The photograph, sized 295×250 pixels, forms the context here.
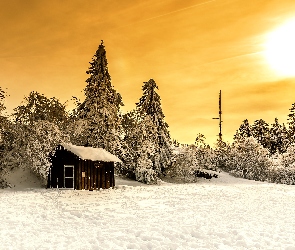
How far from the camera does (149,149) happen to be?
42.6 metres

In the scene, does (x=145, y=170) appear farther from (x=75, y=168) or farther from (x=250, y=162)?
(x=250, y=162)

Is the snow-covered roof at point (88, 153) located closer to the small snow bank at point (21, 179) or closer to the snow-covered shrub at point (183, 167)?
the small snow bank at point (21, 179)

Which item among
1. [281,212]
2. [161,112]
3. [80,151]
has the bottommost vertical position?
[281,212]

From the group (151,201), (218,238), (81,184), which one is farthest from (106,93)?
(218,238)

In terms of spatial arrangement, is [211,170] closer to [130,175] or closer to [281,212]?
[130,175]

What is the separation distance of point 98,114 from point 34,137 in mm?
8068

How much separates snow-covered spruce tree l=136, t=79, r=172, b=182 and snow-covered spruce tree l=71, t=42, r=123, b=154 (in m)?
4.95

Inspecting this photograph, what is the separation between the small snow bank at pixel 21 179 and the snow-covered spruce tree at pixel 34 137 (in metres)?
0.62

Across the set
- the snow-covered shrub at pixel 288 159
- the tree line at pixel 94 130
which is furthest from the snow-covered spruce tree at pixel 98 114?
the snow-covered shrub at pixel 288 159

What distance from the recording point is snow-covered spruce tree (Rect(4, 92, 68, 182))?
114ft

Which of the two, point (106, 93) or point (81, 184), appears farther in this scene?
point (106, 93)

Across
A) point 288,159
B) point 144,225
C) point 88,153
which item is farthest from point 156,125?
point 144,225

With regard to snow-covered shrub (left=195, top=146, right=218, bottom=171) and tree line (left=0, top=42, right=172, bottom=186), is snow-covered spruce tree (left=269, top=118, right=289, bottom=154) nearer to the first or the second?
snow-covered shrub (left=195, top=146, right=218, bottom=171)

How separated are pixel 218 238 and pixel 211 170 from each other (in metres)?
46.1
